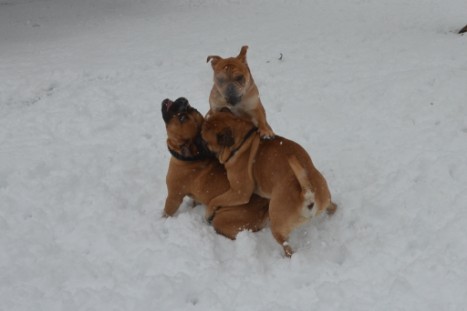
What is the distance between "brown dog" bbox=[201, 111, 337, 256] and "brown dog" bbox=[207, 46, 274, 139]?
0.63 m

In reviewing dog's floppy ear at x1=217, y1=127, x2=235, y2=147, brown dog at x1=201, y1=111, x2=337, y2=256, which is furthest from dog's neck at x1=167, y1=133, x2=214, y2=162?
dog's floppy ear at x1=217, y1=127, x2=235, y2=147

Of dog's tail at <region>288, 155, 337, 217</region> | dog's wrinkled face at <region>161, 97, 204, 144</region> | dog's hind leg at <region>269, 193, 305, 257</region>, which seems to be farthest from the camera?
dog's wrinkled face at <region>161, 97, 204, 144</region>

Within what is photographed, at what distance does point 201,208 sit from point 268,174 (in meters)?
1.15

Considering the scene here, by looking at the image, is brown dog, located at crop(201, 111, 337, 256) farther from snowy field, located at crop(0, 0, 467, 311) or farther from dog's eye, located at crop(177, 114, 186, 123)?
snowy field, located at crop(0, 0, 467, 311)

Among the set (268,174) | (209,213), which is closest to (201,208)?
(209,213)

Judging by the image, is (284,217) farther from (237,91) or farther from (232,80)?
(232,80)

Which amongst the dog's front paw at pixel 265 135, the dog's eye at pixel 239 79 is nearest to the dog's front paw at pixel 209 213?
the dog's front paw at pixel 265 135

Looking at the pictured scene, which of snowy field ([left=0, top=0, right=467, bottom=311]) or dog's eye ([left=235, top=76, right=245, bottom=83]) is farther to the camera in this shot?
dog's eye ([left=235, top=76, right=245, bottom=83])

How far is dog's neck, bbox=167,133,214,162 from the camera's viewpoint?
4.77m

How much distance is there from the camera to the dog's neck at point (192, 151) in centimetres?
477

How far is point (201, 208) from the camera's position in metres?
5.32

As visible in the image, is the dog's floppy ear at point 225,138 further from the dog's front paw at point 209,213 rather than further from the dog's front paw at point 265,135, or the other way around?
the dog's front paw at point 209,213

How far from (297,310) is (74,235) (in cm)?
255

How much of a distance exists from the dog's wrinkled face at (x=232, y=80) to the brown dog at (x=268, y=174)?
75cm
